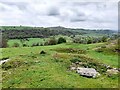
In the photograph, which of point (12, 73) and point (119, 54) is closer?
point (12, 73)

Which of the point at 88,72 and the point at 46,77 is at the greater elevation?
the point at 46,77

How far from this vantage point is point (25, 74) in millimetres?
26984

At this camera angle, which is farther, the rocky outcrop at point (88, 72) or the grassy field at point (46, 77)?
the rocky outcrop at point (88, 72)

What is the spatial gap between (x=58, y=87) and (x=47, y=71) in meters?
4.81

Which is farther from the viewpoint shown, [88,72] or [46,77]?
[88,72]

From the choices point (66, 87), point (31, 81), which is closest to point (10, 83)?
point (31, 81)

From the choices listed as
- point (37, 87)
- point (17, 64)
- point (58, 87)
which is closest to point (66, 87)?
point (58, 87)

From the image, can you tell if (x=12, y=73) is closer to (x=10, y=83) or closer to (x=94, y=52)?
(x=10, y=83)

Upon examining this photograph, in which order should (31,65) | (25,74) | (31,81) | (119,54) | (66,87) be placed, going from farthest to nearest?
(119,54)
(31,65)
(25,74)
(31,81)
(66,87)

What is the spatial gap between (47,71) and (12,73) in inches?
171

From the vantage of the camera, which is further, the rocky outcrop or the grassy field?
the rocky outcrop

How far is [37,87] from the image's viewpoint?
76.5 feet

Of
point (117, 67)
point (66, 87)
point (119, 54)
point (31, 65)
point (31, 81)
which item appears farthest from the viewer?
point (119, 54)

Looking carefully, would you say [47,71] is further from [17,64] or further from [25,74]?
[17,64]
